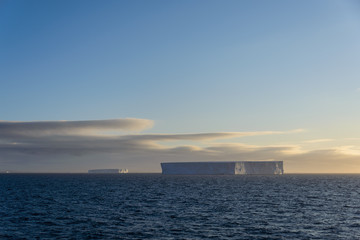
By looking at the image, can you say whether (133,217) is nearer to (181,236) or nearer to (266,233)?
(181,236)

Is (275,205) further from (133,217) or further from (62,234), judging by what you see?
(62,234)

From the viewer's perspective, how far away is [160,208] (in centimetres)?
5616

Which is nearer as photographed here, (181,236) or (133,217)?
(181,236)

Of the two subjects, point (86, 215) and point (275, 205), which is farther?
point (275, 205)

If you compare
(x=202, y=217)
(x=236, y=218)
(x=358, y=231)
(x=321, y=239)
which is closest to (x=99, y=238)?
(x=202, y=217)

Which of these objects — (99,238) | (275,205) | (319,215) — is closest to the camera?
(99,238)

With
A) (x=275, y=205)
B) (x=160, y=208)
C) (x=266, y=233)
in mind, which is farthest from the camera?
(x=275, y=205)

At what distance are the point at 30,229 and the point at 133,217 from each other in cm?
1320

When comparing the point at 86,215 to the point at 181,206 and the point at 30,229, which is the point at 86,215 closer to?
the point at 30,229

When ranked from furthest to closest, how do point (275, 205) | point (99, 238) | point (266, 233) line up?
point (275, 205) < point (266, 233) < point (99, 238)

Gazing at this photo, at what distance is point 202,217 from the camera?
46.8 meters

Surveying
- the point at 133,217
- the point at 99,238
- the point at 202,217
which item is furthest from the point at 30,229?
the point at 202,217

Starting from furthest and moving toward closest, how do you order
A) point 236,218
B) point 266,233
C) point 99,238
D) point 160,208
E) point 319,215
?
1. point 160,208
2. point 319,215
3. point 236,218
4. point 266,233
5. point 99,238

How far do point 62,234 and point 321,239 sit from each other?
1042 inches
